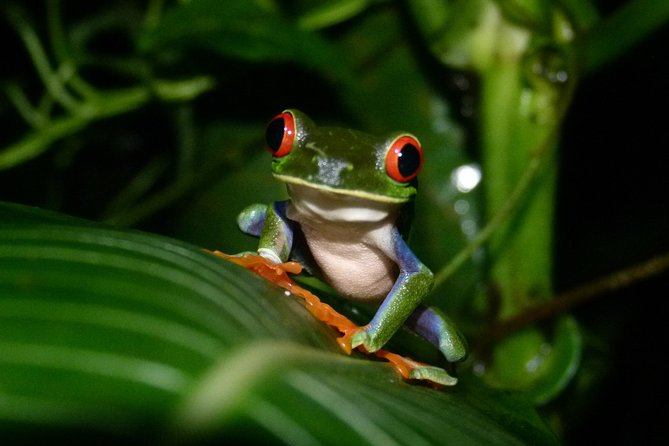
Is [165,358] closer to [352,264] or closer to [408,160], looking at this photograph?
[408,160]

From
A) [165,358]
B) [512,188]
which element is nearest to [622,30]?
[512,188]

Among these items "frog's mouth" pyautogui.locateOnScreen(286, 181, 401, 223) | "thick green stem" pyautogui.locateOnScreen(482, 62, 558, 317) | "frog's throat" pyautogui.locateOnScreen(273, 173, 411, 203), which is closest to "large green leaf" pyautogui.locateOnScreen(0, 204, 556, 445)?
"frog's throat" pyautogui.locateOnScreen(273, 173, 411, 203)

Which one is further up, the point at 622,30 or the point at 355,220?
the point at 355,220

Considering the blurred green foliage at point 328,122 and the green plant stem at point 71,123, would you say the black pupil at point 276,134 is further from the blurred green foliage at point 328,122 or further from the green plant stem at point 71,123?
the green plant stem at point 71,123

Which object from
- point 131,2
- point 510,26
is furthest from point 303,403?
point 131,2

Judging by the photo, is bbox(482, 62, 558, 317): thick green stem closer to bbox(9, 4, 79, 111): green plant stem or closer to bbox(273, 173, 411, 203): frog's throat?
bbox(273, 173, 411, 203): frog's throat

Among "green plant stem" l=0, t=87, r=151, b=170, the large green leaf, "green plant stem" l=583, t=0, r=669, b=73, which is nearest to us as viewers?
the large green leaf
